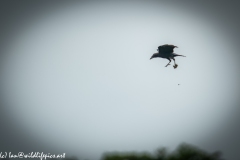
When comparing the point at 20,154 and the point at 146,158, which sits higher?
the point at 20,154

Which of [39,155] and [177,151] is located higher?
[39,155]

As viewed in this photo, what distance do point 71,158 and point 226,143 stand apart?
203 inches

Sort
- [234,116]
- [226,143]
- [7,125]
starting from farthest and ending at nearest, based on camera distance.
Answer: [234,116], [7,125], [226,143]

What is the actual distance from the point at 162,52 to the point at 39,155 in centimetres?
218

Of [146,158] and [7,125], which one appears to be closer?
[146,158]

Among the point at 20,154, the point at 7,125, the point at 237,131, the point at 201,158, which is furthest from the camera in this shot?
the point at 237,131

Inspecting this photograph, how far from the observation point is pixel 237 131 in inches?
324

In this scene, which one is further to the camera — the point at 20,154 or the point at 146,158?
the point at 20,154

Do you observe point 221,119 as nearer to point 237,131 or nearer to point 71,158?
point 237,131

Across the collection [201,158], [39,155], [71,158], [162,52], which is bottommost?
[201,158]

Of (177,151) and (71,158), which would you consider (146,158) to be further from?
(71,158)

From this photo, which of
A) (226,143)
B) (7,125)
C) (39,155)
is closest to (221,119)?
(226,143)

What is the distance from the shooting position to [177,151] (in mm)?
2129

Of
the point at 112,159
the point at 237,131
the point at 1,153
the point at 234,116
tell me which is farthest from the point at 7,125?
the point at 234,116
